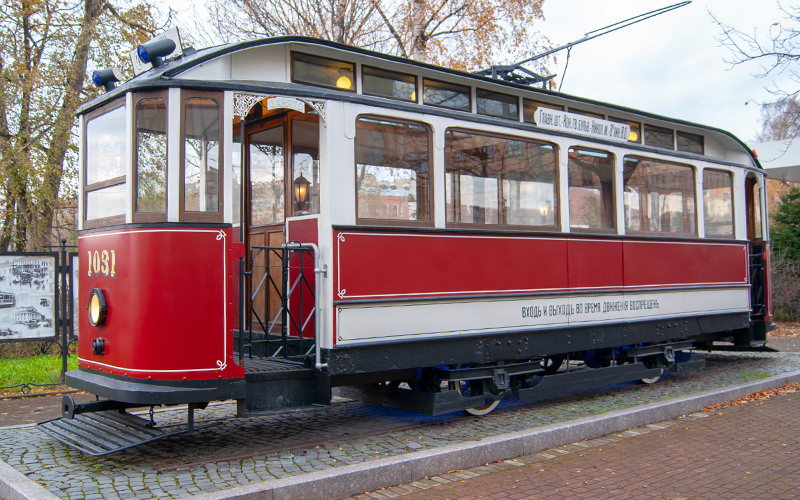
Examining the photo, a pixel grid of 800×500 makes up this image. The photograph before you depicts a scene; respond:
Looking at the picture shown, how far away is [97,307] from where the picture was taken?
560 cm

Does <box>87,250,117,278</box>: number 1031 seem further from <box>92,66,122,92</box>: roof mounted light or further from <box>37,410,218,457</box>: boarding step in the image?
<box>92,66,122,92</box>: roof mounted light

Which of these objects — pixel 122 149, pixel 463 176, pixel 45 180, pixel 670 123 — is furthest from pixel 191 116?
pixel 45 180

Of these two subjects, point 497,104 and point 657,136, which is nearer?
point 497,104

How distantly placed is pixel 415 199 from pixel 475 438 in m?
2.27

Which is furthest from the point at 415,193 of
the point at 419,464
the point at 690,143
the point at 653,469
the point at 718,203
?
the point at 718,203

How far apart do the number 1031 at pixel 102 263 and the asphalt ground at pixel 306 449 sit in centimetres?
149

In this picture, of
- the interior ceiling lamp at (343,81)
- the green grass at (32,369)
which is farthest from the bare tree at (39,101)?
the interior ceiling lamp at (343,81)

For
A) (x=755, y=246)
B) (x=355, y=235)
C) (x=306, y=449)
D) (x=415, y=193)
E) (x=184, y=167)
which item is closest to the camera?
(x=184, y=167)

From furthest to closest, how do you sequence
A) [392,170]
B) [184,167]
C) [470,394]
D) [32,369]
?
[32,369] → [470,394] → [392,170] → [184,167]

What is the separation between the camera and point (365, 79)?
6.41 metres

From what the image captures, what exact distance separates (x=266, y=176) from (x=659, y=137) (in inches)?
220

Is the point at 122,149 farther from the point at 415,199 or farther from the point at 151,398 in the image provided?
the point at 415,199

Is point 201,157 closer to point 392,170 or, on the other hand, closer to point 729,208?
point 392,170

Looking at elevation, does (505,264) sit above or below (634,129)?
below
